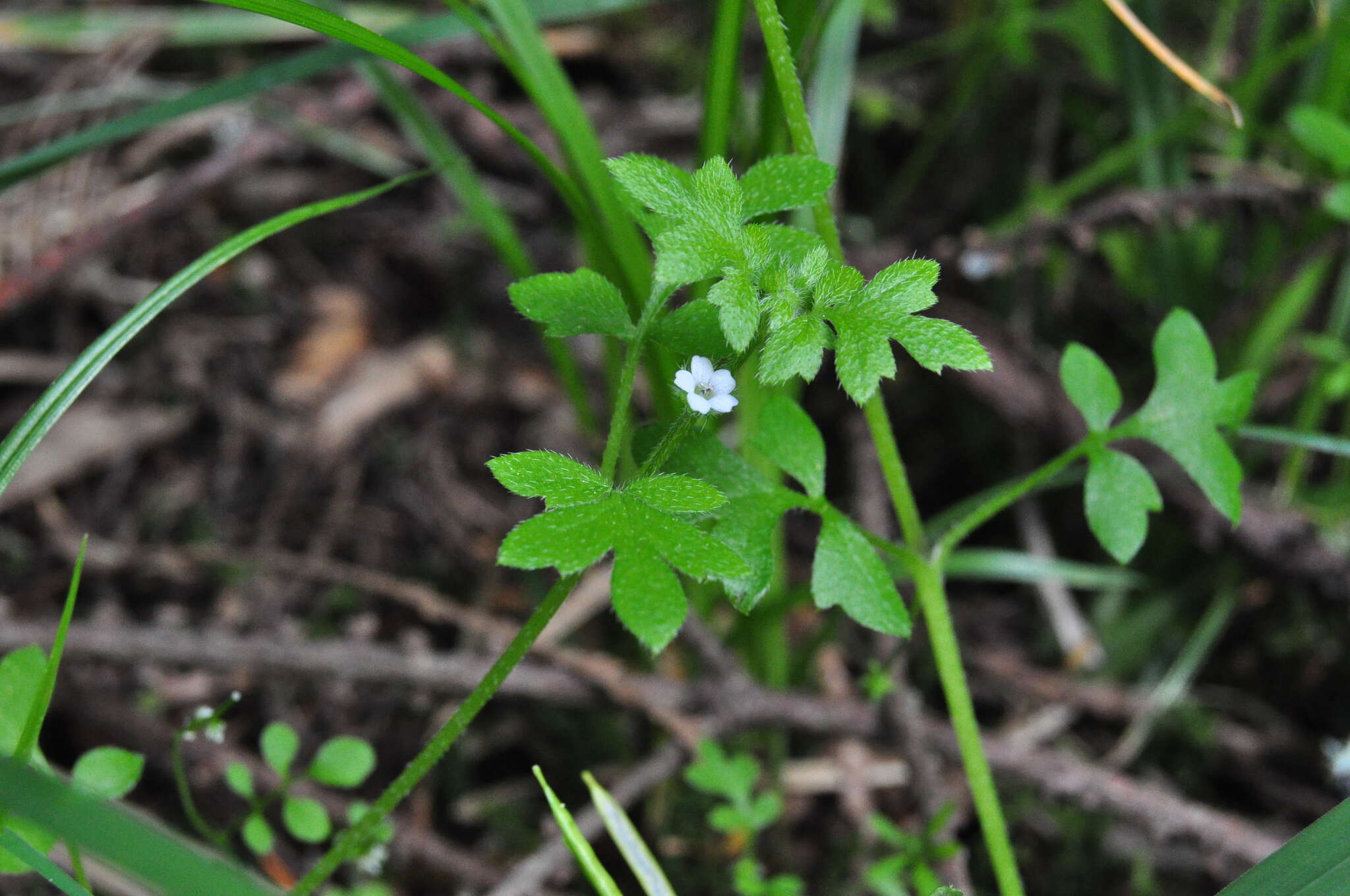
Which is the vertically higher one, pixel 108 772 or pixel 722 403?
pixel 722 403

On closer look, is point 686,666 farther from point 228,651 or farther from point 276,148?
point 276,148

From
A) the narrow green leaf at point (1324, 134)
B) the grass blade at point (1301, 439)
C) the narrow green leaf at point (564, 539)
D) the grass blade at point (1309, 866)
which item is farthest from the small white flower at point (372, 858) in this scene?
the narrow green leaf at point (1324, 134)

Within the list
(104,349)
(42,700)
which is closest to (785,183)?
(104,349)

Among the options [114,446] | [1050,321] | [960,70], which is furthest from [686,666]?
[960,70]

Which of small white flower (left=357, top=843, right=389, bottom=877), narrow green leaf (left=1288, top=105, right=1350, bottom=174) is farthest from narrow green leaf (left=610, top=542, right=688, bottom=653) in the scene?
narrow green leaf (left=1288, top=105, right=1350, bottom=174)

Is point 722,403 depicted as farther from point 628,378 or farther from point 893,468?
point 893,468

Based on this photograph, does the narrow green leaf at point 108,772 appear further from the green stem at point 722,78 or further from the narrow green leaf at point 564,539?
the green stem at point 722,78

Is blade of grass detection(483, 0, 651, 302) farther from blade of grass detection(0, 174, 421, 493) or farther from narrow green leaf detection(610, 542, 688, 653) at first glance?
narrow green leaf detection(610, 542, 688, 653)
